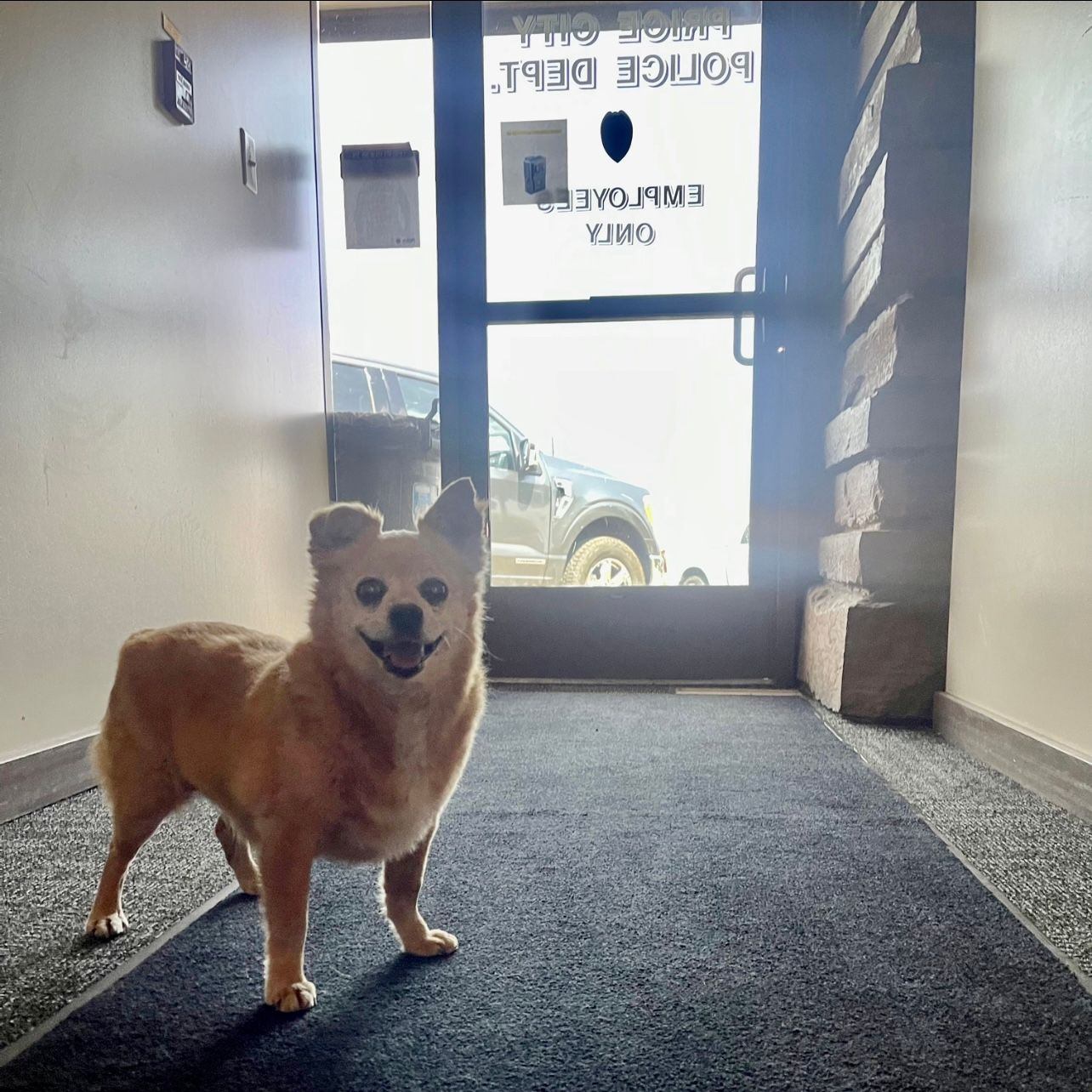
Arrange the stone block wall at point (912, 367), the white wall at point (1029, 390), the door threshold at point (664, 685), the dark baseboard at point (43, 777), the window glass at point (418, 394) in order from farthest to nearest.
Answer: the window glass at point (418, 394) < the door threshold at point (664, 685) < the stone block wall at point (912, 367) < the white wall at point (1029, 390) < the dark baseboard at point (43, 777)

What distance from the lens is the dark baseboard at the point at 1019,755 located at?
1.48 metres

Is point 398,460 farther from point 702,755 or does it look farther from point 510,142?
point 702,755

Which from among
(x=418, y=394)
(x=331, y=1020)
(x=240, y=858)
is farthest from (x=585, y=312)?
(x=331, y=1020)

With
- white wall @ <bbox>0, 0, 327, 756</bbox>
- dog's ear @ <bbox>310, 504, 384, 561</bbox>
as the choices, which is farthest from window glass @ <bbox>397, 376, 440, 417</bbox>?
dog's ear @ <bbox>310, 504, 384, 561</bbox>

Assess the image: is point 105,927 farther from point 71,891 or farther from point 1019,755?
point 1019,755

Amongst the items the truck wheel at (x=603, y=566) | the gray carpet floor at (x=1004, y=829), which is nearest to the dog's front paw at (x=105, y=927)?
the gray carpet floor at (x=1004, y=829)

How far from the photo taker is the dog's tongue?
87 centimetres

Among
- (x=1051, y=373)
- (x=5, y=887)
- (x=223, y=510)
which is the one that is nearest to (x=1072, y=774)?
(x=1051, y=373)

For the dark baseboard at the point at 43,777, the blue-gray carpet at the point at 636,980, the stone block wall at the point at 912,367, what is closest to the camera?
the blue-gray carpet at the point at 636,980

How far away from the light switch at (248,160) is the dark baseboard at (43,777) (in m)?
1.79

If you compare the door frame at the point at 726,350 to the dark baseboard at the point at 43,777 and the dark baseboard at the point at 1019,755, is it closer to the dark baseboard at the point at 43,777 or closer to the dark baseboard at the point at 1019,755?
the dark baseboard at the point at 1019,755

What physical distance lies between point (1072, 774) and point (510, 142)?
9.33 feet

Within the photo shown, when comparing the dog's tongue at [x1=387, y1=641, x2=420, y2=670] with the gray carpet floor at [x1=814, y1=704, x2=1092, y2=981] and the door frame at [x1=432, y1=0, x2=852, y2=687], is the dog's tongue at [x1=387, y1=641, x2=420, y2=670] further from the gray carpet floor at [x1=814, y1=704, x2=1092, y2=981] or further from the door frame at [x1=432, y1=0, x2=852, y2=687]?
the door frame at [x1=432, y1=0, x2=852, y2=687]

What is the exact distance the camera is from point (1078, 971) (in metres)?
0.93
